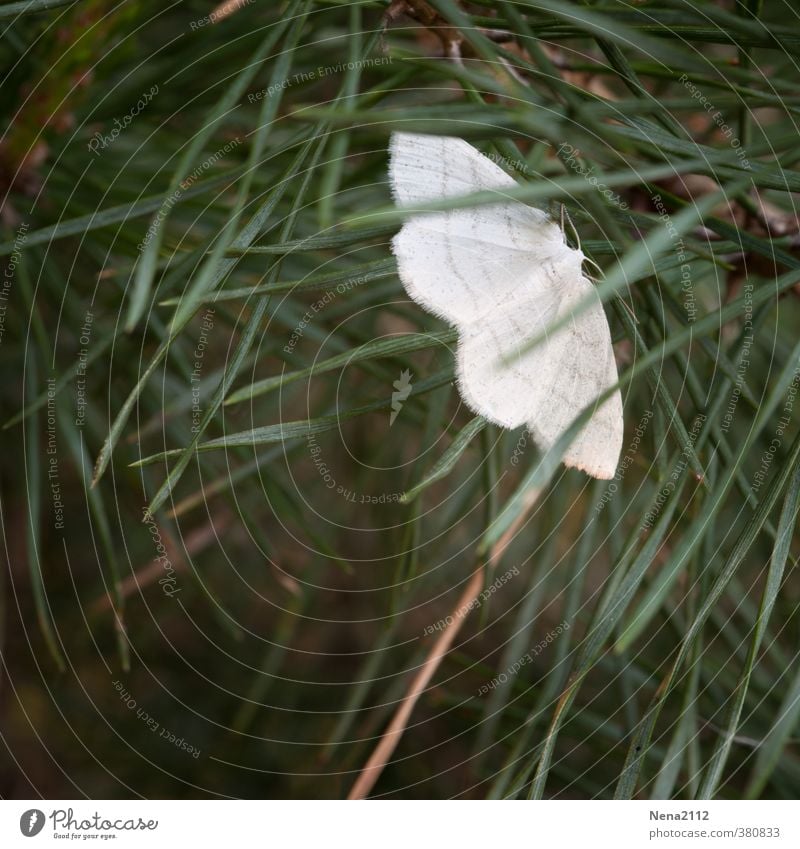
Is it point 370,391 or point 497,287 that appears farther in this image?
point 370,391

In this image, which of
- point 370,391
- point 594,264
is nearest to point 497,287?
point 594,264
